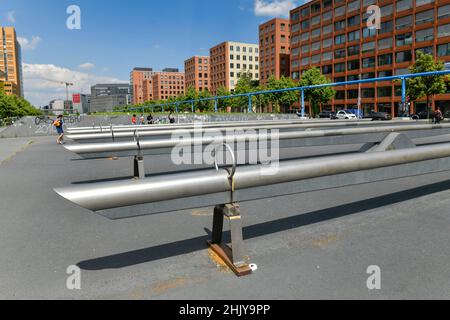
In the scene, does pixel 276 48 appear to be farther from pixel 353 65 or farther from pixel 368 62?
pixel 368 62

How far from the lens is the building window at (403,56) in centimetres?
6388

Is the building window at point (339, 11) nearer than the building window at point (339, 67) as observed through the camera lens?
Yes

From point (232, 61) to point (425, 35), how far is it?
84259 millimetres

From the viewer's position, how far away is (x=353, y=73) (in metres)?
75.9

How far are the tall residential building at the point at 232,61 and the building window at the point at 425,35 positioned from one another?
74772 mm

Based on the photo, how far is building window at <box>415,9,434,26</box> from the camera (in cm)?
5972

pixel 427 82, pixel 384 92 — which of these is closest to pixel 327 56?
pixel 384 92

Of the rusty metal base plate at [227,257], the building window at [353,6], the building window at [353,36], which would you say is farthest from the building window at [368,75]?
the rusty metal base plate at [227,257]

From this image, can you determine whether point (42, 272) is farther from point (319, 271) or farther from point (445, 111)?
point (445, 111)

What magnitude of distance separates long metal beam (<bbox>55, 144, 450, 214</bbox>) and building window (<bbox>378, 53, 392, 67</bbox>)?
73.6 metres

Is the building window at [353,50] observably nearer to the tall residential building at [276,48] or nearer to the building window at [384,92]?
the building window at [384,92]

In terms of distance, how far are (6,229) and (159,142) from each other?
285 centimetres
